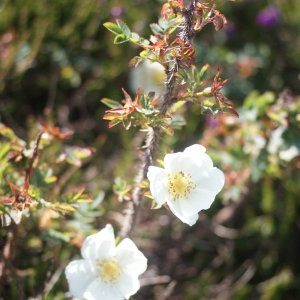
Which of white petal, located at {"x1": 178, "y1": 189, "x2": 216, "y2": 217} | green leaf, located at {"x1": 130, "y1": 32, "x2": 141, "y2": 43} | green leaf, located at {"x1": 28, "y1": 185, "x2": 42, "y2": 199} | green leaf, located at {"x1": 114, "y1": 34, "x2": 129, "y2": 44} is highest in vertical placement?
green leaf, located at {"x1": 114, "y1": 34, "x2": 129, "y2": 44}

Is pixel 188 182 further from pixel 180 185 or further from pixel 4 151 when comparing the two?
pixel 4 151

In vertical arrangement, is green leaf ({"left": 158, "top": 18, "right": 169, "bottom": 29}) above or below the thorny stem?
above

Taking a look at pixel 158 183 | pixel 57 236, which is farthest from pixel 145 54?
pixel 57 236

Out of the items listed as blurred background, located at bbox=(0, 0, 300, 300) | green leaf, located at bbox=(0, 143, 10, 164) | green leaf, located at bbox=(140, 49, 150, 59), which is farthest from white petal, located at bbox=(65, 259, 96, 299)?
green leaf, located at bbox=(140, 49, 150, 59)

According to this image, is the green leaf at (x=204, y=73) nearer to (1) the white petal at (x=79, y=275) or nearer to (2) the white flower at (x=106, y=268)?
(2) the white flower at (x=106, y=268)

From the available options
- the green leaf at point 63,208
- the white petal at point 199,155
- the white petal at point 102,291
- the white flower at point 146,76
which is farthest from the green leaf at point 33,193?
the white flower at point 146,76

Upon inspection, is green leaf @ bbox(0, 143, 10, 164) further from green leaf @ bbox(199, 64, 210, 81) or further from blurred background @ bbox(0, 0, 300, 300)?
green leaf @ bbox(199, 64, 210, 81)

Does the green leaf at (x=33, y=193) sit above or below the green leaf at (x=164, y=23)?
below

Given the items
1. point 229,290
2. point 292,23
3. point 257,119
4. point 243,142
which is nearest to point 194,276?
point 229,290
